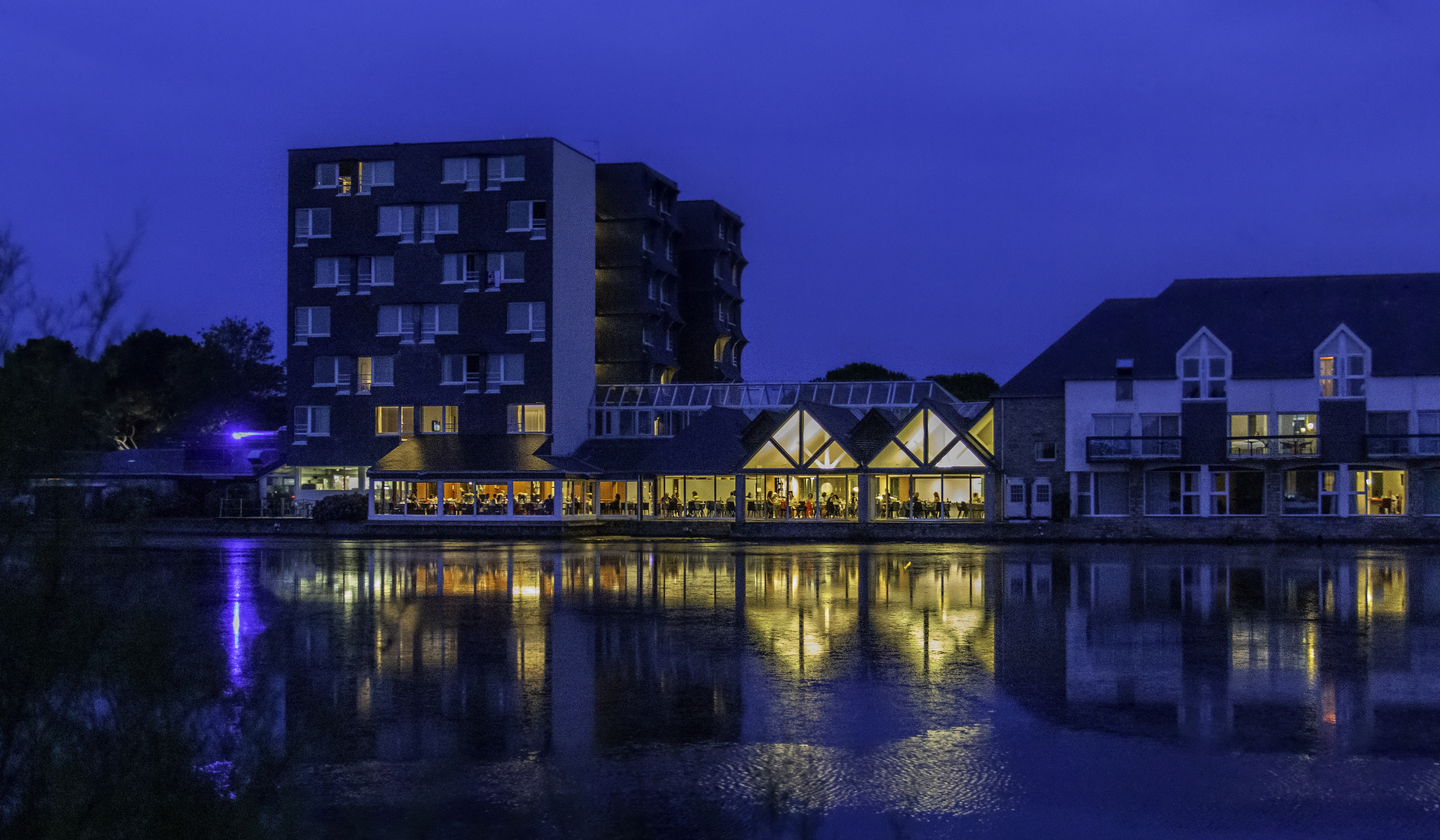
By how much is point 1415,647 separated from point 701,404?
147 ft

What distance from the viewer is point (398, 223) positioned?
60.3m

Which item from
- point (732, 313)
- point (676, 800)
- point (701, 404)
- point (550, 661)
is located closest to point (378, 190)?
point (701, 404)

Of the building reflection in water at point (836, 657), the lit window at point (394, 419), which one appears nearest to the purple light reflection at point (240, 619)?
the building reflection in water at point (836, 657)

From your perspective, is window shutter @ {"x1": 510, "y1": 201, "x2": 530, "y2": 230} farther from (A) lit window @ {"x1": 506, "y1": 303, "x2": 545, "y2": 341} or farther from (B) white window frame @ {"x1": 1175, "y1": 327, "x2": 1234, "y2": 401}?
Answer: (B) white window frame @ {"x1": 1175, "y1": 327, "x2": 1234, "y2": 401}

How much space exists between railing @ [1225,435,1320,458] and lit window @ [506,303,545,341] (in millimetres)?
29356

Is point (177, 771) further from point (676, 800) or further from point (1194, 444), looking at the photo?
point (1194, 444)

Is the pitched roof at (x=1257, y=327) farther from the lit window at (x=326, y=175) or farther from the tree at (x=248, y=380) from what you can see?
the tree at (x=248, y=380)

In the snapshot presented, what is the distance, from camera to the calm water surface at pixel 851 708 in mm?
8883

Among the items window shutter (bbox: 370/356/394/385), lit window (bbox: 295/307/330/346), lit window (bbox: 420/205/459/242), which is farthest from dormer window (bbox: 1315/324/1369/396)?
lit window (bbox: 295/307/330/346)

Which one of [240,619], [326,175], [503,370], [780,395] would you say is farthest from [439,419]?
[240,619]

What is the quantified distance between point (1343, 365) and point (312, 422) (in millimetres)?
44290

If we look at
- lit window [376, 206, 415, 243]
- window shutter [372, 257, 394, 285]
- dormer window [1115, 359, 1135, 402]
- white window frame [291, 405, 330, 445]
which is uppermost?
lit window [376, 206, 415, 243]

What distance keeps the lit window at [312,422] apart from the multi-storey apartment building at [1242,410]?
30.6 meters

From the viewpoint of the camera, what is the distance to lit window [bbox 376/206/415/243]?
60156mm
